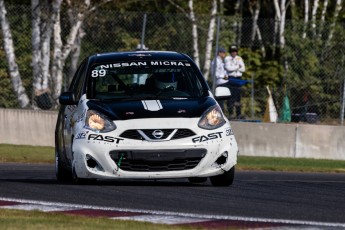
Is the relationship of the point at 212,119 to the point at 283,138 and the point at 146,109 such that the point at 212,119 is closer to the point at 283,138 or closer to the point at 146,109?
the point at 146,109

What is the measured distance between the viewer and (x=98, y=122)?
14.1 metres

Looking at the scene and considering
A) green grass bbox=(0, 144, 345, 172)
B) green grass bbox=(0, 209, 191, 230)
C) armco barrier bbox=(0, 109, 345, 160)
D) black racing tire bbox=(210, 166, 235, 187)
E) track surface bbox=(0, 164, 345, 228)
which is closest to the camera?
green grass bbox=(0, 209, 191, 230)

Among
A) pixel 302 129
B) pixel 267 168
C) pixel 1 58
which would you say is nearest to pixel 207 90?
pixel 267 168

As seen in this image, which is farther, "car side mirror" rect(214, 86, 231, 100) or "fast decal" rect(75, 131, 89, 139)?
"car side mirror" rect(214, 86, 231, 100)

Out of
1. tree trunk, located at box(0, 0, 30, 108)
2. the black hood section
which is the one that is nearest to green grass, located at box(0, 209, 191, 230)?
the black hood section

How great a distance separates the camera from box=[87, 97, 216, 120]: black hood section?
14.0m

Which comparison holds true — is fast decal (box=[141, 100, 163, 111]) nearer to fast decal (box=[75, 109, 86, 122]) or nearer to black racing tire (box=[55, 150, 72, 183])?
fast decal (box=[75, 109, 86, 122])

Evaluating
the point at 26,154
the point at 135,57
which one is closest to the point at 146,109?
the point at 135,57

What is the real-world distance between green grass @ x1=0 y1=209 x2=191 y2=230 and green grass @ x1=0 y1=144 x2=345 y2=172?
10.4 m

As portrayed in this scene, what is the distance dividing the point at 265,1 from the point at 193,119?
120 feet

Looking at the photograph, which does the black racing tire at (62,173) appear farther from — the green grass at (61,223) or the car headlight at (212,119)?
the green grass at (61,223)

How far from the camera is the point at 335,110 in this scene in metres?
26.2

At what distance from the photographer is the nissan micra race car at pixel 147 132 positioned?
1383 centimetres

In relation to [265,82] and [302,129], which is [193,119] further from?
[265,82]
